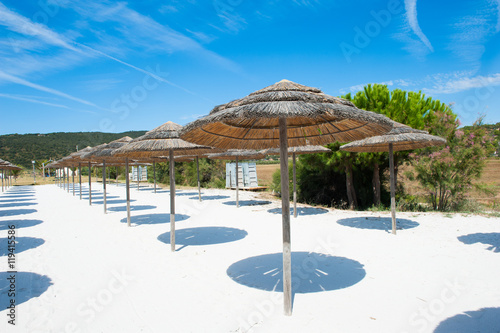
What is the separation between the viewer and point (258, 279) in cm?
426

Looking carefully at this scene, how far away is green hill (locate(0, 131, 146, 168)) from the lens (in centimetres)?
6562


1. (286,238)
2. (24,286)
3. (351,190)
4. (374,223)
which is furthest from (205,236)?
(351,190)

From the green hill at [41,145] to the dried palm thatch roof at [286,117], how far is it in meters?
69.1

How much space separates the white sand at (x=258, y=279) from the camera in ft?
10.3

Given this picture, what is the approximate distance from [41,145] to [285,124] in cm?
8418

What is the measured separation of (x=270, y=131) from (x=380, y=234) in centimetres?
360

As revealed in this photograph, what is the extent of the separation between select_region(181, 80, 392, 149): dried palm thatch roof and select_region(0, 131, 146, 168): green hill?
227 ft

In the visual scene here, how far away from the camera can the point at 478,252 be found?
5223 mm

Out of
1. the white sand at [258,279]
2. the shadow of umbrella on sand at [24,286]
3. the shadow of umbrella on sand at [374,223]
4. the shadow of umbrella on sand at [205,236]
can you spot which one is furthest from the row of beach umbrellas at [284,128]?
the shadow of umbrella on sand at [24,286]

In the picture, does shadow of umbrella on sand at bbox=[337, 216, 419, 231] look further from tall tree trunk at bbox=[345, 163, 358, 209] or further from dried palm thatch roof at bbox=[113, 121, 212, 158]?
dried palm thatch roof at bbox=[113, 121, 212, 158]

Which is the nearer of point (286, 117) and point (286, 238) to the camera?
point (286, 117)

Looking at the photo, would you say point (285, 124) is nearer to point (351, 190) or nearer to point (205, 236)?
point (205, 236)

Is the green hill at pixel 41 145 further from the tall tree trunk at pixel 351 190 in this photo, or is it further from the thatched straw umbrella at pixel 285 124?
the thatched straw umbrella at pixel 285 124

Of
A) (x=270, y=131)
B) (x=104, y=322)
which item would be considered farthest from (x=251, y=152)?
(x=104, y=322)
